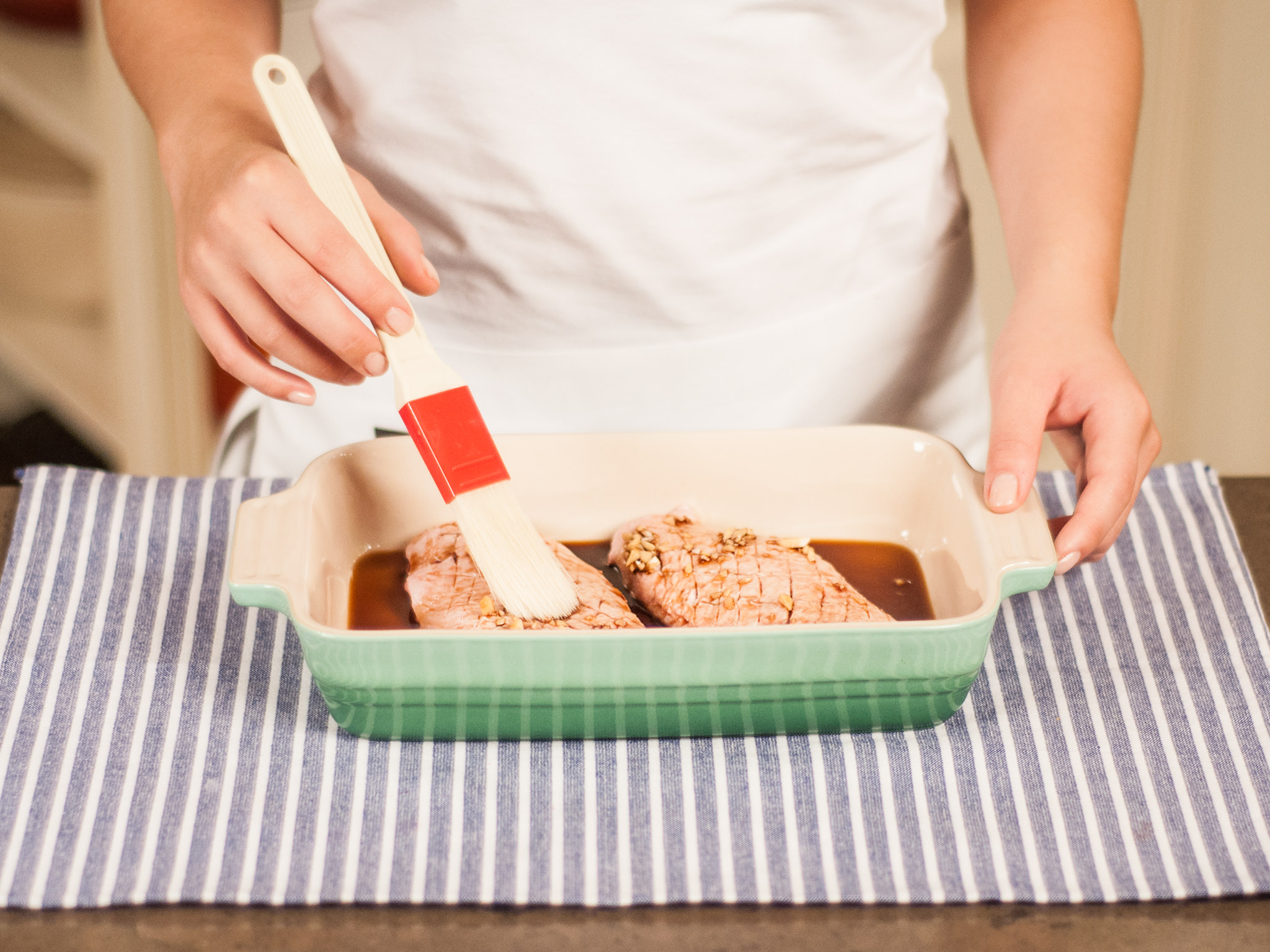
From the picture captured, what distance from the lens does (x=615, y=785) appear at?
2.41ft

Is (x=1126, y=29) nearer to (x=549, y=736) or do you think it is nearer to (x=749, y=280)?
(x=749, y=280)

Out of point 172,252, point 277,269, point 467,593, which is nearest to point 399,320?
point 277,269

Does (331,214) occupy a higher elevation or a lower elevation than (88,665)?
higher

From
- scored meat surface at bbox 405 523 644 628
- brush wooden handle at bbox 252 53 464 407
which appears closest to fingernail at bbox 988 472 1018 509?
scored meat surface at bbox 405 523 644 628

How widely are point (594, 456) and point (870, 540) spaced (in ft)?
0.82

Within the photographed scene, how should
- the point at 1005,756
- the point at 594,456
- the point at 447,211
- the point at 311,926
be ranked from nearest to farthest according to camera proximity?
the point at 311,926 < the point at 1005,756 < the point at 594,456 < the point at 447,211

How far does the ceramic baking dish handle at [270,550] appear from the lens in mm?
729

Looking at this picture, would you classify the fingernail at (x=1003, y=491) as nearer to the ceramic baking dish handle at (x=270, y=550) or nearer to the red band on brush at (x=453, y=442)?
the red band on brush at (x=453, y=442)

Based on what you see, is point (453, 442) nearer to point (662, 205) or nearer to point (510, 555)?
point (510, 555)

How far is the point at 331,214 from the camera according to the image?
0.79 metres

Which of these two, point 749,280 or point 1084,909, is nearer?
point 1084,909

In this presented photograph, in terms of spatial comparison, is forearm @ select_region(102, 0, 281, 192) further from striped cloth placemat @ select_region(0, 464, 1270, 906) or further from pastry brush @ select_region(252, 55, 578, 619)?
striped cloth placemat @ select_region(0, 464, 1270, 906)

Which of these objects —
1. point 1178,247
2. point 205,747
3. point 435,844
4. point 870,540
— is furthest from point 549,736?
point 1178,247

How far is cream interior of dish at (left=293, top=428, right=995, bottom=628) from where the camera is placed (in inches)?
36.6
